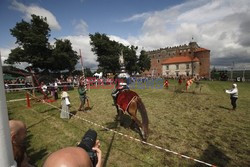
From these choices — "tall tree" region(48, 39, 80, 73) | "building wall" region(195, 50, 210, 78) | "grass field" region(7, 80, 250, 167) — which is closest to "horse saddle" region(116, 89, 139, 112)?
"grass field" region(7, 80, 250, 167)

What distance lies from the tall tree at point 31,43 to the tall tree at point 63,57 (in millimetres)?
1611

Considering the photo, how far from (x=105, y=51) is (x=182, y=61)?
113 feet

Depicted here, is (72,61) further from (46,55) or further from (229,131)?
(229,131)

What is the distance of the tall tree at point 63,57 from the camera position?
31703 millimetres

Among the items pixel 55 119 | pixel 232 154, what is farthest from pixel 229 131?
pixel 55 119

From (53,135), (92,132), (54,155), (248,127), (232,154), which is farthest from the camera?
(248,127)

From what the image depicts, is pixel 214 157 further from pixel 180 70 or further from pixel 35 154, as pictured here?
pixel 180 70

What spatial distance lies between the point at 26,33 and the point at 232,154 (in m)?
36.3

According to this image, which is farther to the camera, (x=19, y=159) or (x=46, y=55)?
(x=46, y=55)

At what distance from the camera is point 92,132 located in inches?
73.7

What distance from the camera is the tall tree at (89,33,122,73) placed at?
45.7m

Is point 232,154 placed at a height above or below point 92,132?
below

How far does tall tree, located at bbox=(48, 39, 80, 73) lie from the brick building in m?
41.4

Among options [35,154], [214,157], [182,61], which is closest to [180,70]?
[182,61]
